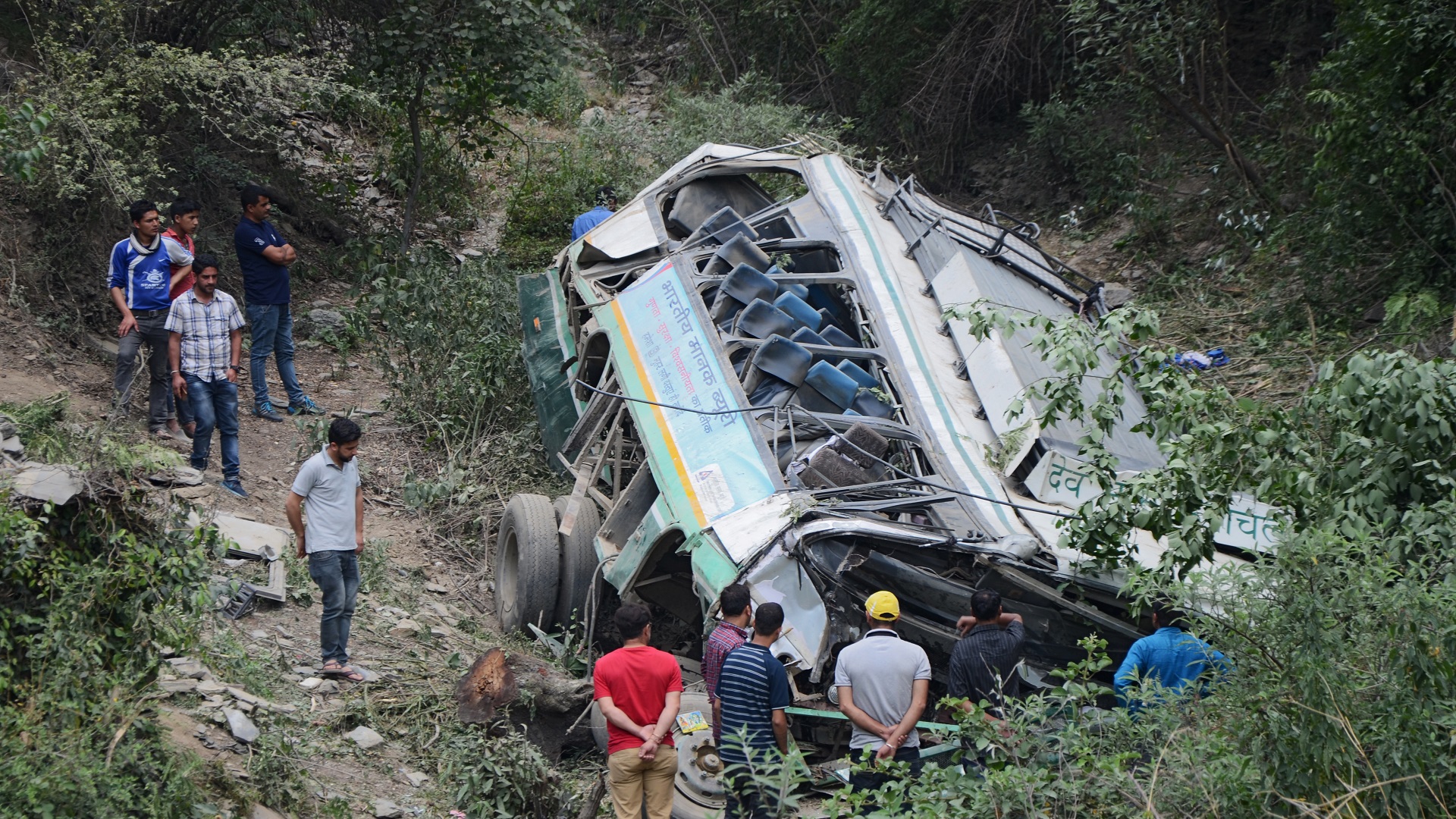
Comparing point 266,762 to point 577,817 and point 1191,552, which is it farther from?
point 1191,552

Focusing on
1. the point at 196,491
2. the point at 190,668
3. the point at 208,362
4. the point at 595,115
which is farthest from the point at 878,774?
the point at 595,115

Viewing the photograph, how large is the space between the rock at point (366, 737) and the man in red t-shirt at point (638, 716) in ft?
4.04

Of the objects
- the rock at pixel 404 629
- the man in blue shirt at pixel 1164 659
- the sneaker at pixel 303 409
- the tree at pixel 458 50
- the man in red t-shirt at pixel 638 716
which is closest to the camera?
the man in blue shirt at pixel 1164 659

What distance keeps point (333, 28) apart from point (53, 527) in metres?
7.87

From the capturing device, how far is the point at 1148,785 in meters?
3.53

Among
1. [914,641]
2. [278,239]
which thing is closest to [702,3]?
[278,239]

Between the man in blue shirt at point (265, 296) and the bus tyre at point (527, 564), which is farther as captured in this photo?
the man in blue shirt at point (265, 296)

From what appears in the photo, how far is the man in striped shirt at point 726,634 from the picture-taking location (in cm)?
447

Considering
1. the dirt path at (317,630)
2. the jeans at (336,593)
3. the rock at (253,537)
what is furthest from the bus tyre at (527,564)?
the rock at (253,537)

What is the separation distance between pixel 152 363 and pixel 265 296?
952 mm

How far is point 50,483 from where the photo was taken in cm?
388

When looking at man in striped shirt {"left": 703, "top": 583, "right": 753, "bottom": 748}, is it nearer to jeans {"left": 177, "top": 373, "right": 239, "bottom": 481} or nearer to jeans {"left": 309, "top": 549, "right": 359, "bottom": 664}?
jeans {"left": 309, "top": 549, "right": 359, "bottom": 664}

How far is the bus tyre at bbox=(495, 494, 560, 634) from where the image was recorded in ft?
20.7

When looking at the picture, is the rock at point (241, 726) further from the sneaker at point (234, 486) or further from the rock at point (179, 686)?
the sneaker at point (234, 486)
